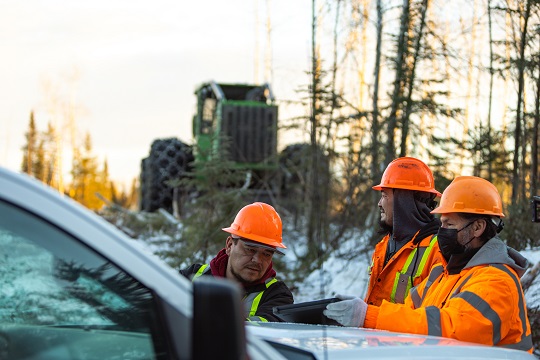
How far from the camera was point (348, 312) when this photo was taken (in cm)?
379

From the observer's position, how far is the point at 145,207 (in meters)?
20.3

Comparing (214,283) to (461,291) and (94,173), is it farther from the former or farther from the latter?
(94,173)

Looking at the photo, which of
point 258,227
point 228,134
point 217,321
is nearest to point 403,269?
point 258,227

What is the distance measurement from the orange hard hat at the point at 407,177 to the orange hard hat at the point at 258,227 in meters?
0.94

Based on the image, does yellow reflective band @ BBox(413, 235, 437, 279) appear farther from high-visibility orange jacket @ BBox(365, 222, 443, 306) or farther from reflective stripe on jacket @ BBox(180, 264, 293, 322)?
reflective stripe on jacket @ BBox(180, 264, 293, 322)

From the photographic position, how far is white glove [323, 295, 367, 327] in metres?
3.77

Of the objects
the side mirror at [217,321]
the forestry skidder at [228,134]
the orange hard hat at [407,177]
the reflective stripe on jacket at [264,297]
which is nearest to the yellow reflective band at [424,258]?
the orange hard hat at [407,177]

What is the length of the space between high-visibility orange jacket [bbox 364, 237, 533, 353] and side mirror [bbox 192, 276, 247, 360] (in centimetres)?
220

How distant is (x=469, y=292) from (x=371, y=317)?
476 mm

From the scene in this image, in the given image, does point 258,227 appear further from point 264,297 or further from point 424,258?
point 424,258

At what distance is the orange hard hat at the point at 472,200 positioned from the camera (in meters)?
4.35

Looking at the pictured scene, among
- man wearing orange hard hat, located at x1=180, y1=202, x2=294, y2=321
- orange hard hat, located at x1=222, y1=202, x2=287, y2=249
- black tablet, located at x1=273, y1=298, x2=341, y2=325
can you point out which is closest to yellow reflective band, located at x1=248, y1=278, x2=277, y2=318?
man wearing orange hard hat, located at x1=180, y1=202, x2=294, y2=321

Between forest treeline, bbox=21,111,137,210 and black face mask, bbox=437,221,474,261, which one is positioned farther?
forest treeline, bbox=21,111,137,210

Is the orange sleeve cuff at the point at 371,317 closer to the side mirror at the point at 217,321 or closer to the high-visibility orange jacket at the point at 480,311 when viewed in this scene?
the high-visibility orange jacket at the point at 480,311
